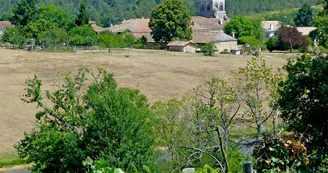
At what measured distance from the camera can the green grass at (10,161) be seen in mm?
21516

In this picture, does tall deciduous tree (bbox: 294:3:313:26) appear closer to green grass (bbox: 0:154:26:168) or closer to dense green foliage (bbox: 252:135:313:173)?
green grass (bbox: 0:154:26:168)

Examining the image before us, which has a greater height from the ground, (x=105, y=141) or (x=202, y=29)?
(x=202, y=29)

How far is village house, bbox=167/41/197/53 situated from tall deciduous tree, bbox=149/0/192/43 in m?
2.79

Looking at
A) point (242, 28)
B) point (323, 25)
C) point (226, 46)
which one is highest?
point (323, 25)

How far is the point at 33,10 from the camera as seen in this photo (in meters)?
72.8

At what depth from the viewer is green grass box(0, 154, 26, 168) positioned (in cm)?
2152

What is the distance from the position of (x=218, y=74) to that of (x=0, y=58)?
61.5 ft

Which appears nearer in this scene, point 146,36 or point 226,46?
point 226,46

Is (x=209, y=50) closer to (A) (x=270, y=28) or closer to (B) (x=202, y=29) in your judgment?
(B) (x=202, y=29)

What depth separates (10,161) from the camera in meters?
21.7

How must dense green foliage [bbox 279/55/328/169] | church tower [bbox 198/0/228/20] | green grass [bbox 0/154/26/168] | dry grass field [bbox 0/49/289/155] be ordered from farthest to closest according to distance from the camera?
church tower [bbox 198/0/228/20] < dry grass field [bbox 0/49/289/155] < green grass [bbox 0/154/26/168] < dense green foliage [bbox 279/55/328/169]

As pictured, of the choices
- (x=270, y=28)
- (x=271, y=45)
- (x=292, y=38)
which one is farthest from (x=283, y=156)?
(x=270, y=28)

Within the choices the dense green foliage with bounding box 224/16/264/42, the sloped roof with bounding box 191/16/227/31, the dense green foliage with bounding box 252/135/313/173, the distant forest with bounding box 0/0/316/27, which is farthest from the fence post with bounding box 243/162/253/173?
the distant forest with bounding box 0/0/316/27

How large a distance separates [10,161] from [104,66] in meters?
23.9
